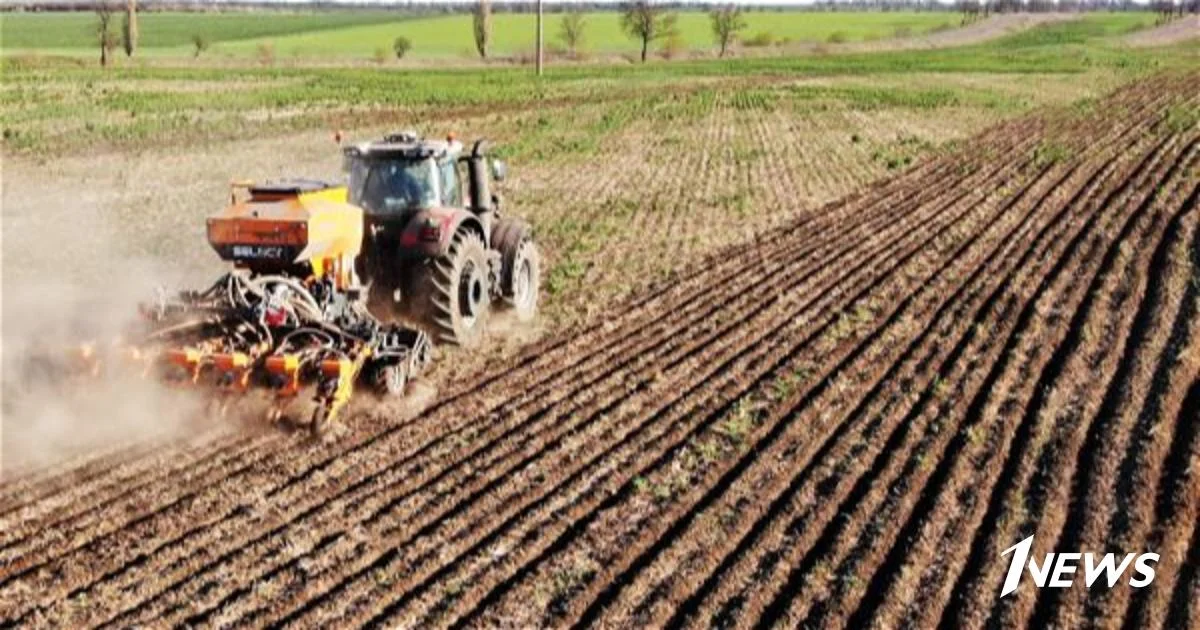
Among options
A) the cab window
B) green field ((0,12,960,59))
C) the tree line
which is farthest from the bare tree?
the cab window

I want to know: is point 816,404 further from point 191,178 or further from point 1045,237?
point 191,178

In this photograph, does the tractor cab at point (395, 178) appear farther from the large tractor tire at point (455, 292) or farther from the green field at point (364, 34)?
the green field at point (364, 34)

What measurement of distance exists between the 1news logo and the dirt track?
9cm

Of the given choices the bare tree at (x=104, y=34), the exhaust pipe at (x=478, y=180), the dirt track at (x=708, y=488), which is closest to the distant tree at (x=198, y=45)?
the bare tree at (x=104, y=34)

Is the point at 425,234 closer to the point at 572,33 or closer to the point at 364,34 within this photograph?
the point at 572,33

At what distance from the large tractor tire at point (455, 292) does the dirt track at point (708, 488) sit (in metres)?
0.70

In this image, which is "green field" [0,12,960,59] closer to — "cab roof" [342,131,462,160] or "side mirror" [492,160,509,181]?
"side mirror" [492,160,509,181]

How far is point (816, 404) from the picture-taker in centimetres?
993

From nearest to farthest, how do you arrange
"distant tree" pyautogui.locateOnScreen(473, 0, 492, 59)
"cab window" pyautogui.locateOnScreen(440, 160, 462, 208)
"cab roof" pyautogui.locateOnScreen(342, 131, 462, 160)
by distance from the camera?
1. "cab roof" pyautogui.locateOnScreen(342, 131, 462, 160)
2. "cab window" pyautogui.locateOnScreen(440, 160, 462, 208)
3. "distant tree" pyautogui.locateOnScreen(473, 0, 492, 59)

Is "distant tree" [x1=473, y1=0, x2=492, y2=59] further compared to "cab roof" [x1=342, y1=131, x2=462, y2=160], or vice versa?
"distant tree" [x1=473, y1=0, x2=492, y2=59]

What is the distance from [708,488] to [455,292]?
3.77 metres

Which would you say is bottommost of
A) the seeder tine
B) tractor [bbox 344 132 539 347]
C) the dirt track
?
the dirt track

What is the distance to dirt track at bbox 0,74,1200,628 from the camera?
687 centimetres

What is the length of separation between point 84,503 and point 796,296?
8350 mm
